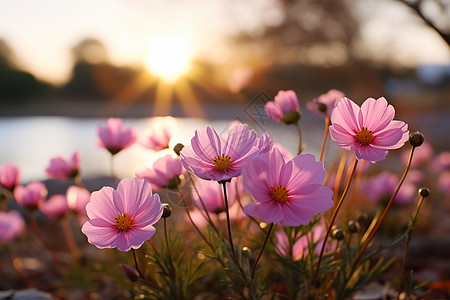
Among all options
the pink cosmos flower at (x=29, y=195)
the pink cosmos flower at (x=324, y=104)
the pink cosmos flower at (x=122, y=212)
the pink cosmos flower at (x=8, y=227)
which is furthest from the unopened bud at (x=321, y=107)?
the pink cosmos flower at (x=8, y=227)

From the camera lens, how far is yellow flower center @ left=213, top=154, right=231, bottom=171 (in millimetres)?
720

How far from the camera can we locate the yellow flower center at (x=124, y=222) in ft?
2.47

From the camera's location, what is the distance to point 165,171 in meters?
0.91

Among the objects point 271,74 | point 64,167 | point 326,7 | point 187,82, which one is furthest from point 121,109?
point 64,167

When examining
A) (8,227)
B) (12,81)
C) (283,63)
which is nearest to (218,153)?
(8,227)

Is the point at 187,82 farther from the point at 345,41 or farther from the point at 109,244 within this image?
the point at 109,244

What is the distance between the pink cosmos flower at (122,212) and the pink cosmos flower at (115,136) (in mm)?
409

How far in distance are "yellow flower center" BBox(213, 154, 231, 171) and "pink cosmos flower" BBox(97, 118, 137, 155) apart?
19.6 inches

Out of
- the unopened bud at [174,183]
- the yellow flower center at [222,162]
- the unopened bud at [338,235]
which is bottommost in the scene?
the unopened bud at [338,235]

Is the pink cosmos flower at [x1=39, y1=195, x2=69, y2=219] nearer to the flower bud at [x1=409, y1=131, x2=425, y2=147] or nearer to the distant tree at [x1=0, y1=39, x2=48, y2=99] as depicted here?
the flower bud at [x1=409, y1=131, x2=425, y2=147]

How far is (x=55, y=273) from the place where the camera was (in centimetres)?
201

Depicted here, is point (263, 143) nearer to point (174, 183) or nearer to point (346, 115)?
point (346, 115)

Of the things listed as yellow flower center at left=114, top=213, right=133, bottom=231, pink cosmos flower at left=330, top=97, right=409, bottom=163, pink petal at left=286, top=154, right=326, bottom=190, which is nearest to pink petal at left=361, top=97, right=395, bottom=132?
pink cosmos flower at left=330, top=97, right=409, bottom=163

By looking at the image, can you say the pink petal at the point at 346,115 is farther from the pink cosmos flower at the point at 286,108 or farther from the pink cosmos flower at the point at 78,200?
the pink cosmos flower at the point at 78,200
